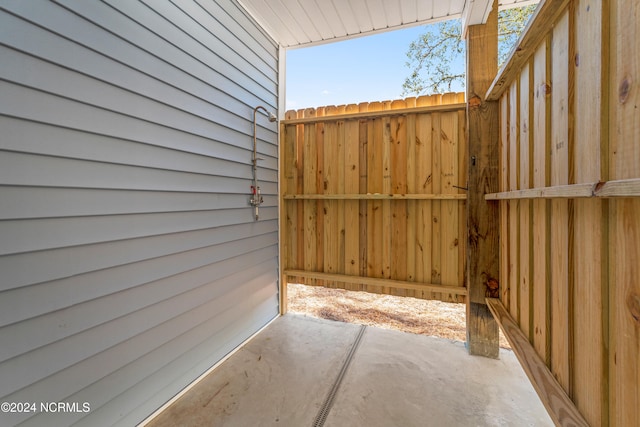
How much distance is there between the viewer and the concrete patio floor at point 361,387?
1.59 m

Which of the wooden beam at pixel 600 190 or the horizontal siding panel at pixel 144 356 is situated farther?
the horizontal siding panel at pixel 144 356

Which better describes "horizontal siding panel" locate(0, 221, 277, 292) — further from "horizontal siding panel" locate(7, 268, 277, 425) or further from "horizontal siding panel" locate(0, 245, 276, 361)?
"horizontal siding panel" locate(7, 268, 277, 425)

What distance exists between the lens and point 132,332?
4.79ft

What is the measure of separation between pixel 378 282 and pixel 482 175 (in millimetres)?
1321

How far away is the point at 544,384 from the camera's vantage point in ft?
3.23

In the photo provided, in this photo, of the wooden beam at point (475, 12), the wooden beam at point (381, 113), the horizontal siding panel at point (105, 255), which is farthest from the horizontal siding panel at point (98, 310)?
the wooden beam at point (475, 12)

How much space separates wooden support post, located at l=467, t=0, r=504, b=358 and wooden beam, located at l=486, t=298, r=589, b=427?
2.23ft

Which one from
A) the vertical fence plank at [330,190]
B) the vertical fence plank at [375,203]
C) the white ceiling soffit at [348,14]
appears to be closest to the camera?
the white ceiling soffit at [348,14]

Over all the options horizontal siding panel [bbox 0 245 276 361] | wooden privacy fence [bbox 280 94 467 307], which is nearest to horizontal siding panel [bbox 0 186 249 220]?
horizontal siding panel [bbox 0 245 276 361]

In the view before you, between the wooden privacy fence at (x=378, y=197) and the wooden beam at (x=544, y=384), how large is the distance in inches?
41.9

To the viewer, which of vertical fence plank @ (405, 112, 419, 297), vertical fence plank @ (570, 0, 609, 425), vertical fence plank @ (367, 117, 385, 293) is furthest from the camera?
vertical fence plank @ (367, 117, 385, 293)

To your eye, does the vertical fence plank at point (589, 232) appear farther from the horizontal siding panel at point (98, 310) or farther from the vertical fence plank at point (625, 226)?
the horizontal siding panel at point (98, 310)

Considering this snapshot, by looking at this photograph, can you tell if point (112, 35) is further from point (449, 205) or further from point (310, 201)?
point (449, 205)

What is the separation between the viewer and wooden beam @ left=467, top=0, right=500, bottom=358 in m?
2.08
